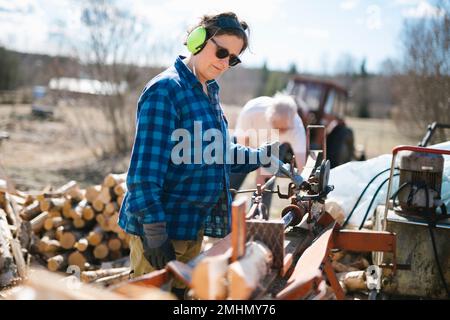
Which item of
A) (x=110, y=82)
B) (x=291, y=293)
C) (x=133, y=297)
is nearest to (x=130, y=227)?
(x=133, y=297)

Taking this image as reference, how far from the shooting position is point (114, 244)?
16.7ft

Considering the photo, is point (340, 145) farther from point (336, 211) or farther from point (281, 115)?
point (281, 115)

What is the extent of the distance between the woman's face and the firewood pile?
2.82 meters

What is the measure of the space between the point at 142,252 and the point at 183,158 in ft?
1.65

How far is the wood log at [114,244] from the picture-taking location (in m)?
5.08

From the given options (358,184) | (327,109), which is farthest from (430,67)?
(358,184)

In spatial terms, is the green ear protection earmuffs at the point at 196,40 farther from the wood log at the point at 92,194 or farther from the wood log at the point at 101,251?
the wood log at the point at 92,194

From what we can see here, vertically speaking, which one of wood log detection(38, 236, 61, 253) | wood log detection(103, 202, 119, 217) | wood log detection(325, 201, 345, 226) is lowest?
wood log detection(38, 236, 61, 253)

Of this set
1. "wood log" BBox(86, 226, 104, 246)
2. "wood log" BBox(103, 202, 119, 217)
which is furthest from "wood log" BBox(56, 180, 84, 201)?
"wood log" BBox(86, 226, 104, 246)

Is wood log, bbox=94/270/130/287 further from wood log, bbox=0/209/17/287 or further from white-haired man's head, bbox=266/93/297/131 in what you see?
white-haired man's head, bbox=266/93/297/131

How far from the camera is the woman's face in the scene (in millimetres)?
2250

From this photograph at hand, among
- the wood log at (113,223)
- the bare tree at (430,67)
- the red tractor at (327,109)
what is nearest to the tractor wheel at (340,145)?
the red tractor at (327,109)

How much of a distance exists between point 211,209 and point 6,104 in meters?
24.9

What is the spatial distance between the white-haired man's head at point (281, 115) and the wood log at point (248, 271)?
272cm
